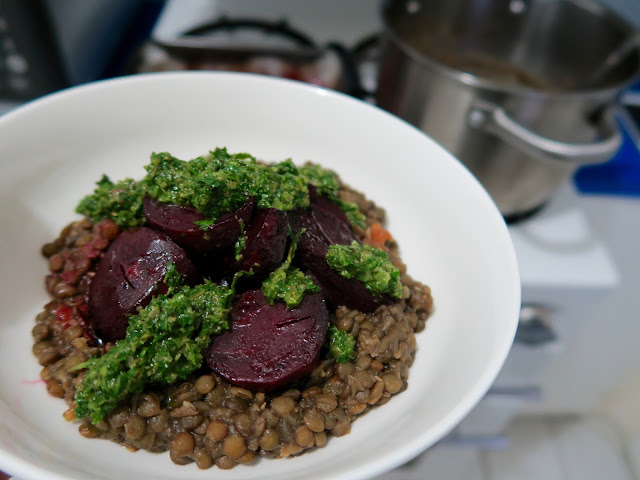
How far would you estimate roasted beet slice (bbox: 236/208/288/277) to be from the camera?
1211 millimetres

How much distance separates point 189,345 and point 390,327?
543 mm

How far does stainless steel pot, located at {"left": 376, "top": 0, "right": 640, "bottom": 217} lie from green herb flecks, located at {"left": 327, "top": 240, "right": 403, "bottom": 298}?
1.05 m

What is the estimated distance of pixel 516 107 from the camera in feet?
6.71

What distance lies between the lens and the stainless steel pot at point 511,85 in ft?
6.67

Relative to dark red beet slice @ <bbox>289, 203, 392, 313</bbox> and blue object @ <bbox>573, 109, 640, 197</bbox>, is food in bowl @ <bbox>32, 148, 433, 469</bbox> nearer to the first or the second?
dark red beet slice @ <bbox>289, 203, 392, 313</bbox>

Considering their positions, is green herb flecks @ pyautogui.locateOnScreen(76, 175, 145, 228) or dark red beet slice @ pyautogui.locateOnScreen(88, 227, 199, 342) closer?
dark red beet slice @ pyautogui.locateOnScreen(88, 227, 199, 342)

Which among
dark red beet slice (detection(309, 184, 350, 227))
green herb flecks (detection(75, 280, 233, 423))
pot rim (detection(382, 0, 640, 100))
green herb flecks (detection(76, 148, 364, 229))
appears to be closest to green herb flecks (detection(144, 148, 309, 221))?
green herb flecks (detection(76, 148, 364, 229))

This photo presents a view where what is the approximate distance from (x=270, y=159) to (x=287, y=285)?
0.65 metres

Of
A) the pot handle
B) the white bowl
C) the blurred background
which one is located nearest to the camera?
the white bowl

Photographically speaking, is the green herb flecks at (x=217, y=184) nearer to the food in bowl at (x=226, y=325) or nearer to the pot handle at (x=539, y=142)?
the food in bowl at (x=226, y=325)

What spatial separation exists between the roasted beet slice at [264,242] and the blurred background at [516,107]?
4.13 feet

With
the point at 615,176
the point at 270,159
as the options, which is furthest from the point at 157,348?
the point at 615,176

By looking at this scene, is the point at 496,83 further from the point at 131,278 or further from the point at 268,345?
the point at 131,278

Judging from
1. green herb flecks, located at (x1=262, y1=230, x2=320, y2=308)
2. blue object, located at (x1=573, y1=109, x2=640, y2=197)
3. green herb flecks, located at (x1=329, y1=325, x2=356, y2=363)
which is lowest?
blue object, located at (x1=573, y1=109, x2=640, y2=197)
